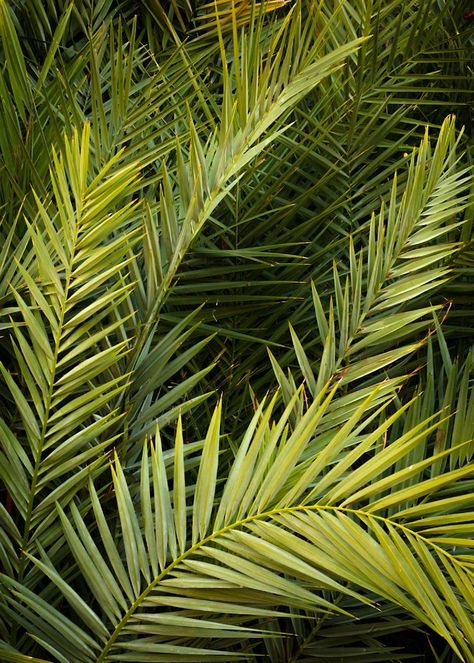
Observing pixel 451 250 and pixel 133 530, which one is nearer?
pixel 133 530

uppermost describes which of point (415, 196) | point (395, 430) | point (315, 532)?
point (415, 196)

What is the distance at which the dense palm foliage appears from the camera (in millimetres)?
686

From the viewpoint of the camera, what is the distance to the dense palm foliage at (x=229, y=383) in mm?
686

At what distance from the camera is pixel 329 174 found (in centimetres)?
119

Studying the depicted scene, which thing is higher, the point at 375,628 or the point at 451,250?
the point at 451,250

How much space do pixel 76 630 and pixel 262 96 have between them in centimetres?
60

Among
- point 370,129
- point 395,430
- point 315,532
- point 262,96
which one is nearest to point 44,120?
point 262,96

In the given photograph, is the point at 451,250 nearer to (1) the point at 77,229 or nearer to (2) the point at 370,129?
(2) the point at 370,129

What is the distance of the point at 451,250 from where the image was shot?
104 centimetres

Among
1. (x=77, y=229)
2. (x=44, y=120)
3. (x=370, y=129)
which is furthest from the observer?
(x=370, y=129)

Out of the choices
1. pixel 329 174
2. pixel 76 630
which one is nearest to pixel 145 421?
pixel 76 630

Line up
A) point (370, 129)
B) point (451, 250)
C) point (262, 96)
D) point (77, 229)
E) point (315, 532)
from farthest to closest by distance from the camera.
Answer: point (370, 129)
point (451, 250)
point (262, 96)
point (77, 229)
point (315, 532)

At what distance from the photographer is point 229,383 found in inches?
42.8

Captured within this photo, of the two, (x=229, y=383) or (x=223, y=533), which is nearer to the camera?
(x=223, y=533)
